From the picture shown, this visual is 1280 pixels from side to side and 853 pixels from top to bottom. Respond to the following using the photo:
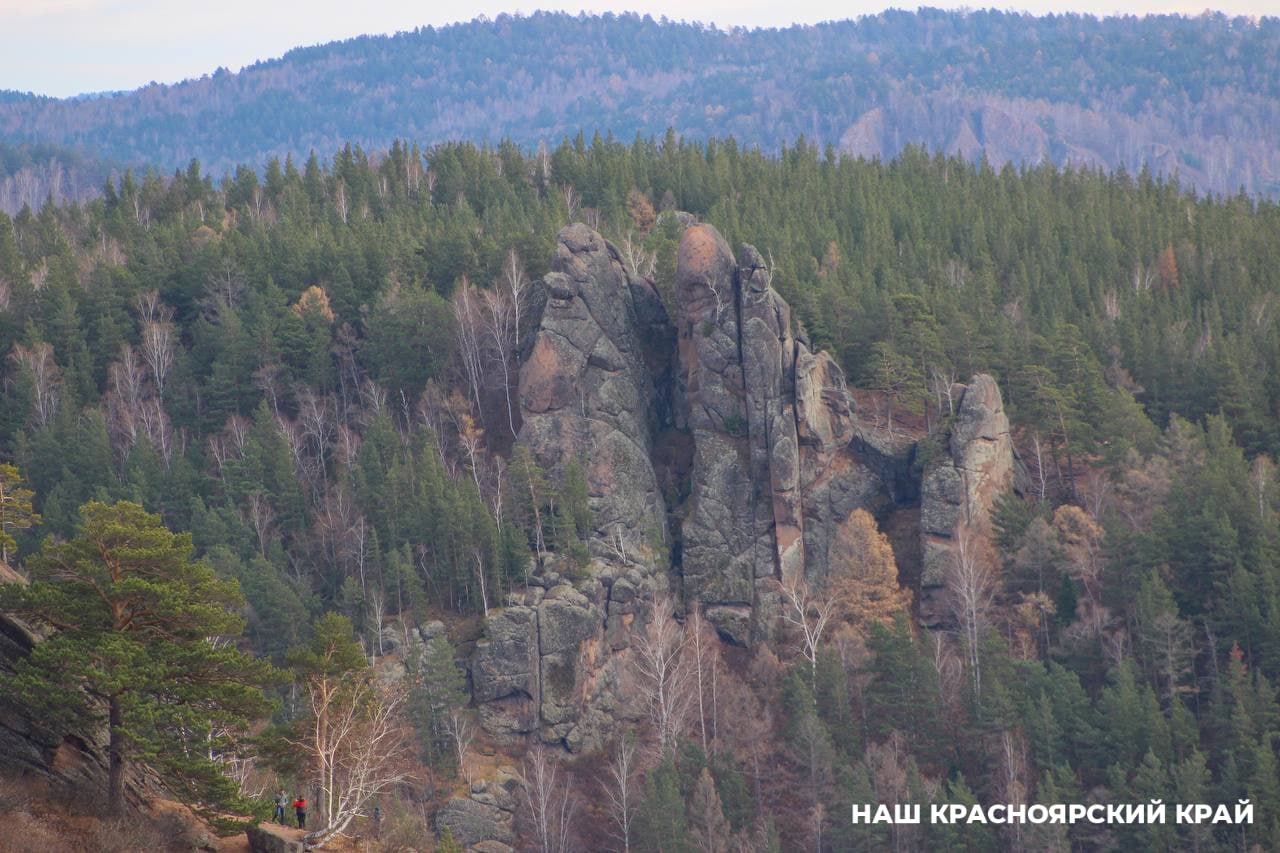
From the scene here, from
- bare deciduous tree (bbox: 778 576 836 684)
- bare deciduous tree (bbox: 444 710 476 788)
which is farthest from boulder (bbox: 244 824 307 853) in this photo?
bare deciduous tree (bbox: 778 576 836 684)

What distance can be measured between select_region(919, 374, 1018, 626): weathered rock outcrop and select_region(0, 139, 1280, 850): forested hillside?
3.05ft

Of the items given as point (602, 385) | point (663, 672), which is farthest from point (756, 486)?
point (663, 672)

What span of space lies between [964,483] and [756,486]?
11.6 meters

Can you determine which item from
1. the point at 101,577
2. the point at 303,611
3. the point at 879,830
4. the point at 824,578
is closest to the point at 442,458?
the point at 303,611

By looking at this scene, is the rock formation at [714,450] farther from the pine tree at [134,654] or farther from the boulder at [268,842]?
the pine tree at [134,654]

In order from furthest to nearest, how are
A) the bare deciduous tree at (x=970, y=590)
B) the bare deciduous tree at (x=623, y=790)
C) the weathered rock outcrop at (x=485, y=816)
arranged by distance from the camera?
the bare deciduous tree at (x=970, y=590) < the bare deciduous tree at (x=623, y=790) < the weathered rock outcrop at (x=485, y=816)

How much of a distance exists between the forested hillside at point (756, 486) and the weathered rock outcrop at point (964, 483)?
36.6 inches

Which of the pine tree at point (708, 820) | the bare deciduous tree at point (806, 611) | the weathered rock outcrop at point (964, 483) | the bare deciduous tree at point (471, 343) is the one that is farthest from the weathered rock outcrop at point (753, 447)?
the pine tree at point (708, 820)

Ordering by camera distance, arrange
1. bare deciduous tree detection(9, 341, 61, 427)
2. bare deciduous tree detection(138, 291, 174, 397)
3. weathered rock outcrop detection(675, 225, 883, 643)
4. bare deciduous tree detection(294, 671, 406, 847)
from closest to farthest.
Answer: bare deciduous tree detection(294, 671, 406, 847) < weathered rock outcrop detection(675, 225, 883, 643) < bare deciduous tree detection(9, 341, 61, 427) < bare deciduous tree detection(138, 291, 174, 397)

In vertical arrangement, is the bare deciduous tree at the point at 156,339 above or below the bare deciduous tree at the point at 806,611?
above

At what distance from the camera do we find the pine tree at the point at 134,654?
129 feet

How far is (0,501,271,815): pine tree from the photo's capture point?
39344 millimetres

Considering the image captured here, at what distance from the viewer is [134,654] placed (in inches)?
1555

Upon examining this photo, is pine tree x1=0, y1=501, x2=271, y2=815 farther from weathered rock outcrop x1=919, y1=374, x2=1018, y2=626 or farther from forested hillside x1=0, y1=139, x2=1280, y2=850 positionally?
weathered rock outcrop x1=919, y1=374, x2=1018, y2=626
